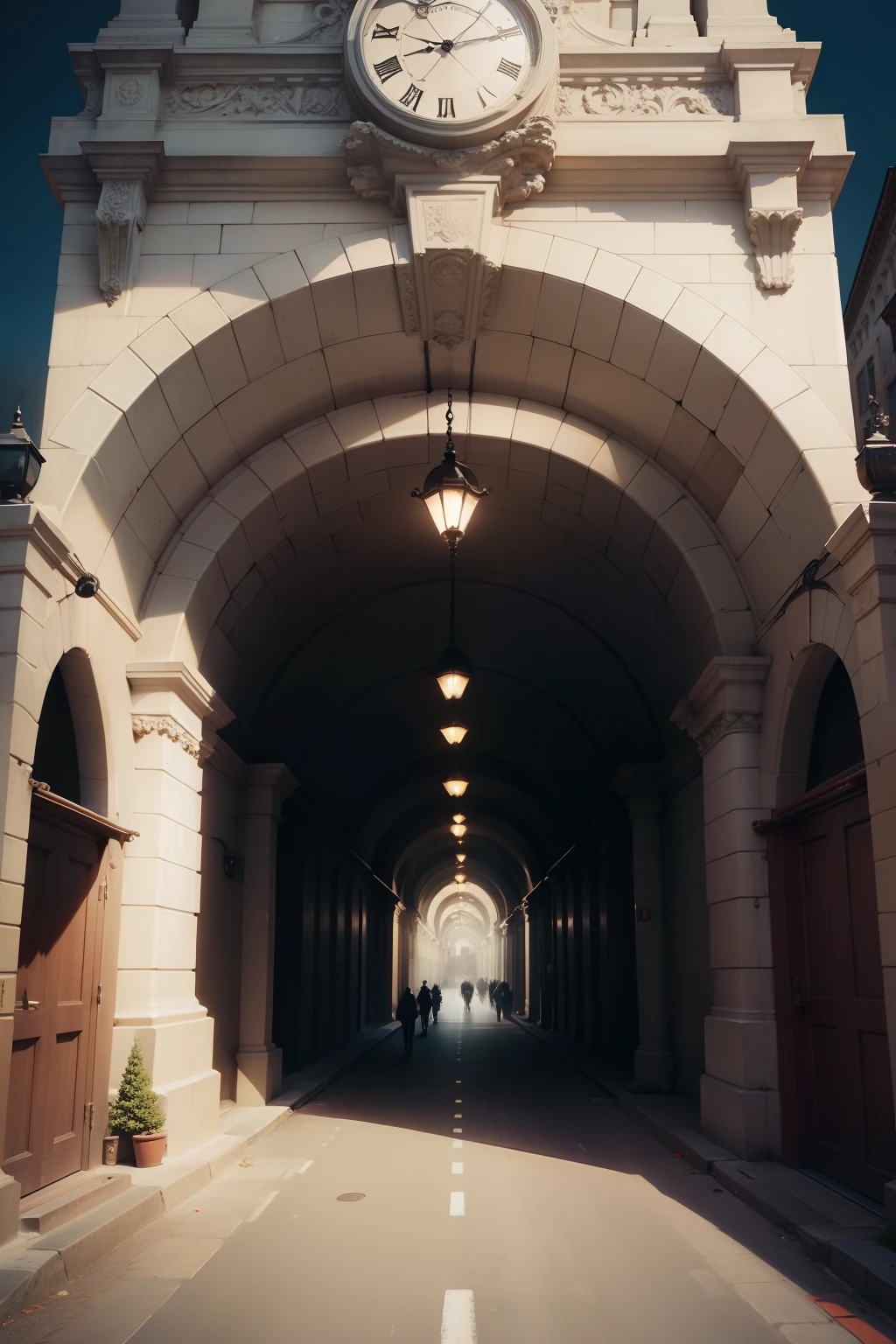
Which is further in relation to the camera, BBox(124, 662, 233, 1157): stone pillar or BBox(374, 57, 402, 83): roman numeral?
BBox(374, 57, 402, 83): roman numeral

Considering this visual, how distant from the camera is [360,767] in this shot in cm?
2320

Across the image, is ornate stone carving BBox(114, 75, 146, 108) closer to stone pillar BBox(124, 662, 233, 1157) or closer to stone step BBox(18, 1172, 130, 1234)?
stone pillar BBox(124, 662, 233, 1157)

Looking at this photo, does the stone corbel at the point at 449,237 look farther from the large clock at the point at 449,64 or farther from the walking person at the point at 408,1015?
the walking person at the point at 408,1015

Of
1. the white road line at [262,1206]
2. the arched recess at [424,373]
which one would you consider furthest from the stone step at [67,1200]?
the arched recess at [424,373]

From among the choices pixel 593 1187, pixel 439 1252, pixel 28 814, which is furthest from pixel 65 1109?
pixel 593 1187

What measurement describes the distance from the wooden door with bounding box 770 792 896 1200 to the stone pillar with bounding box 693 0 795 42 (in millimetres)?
7089

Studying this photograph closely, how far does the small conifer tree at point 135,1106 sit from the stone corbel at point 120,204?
21.6 feet

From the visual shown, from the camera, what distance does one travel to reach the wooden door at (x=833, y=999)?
8164mm

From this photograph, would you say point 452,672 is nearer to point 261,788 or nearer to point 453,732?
point 453,732

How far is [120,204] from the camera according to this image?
985cm

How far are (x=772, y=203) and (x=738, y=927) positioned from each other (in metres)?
6.53

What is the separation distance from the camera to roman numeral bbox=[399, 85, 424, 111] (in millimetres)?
9805

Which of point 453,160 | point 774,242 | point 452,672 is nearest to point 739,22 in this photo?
point 774,242

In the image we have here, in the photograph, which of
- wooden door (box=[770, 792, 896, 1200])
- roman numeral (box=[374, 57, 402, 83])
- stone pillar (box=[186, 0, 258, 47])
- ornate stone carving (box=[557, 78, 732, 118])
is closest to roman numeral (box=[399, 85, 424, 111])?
roman numeral (box=[374, 57, 402, 83])
